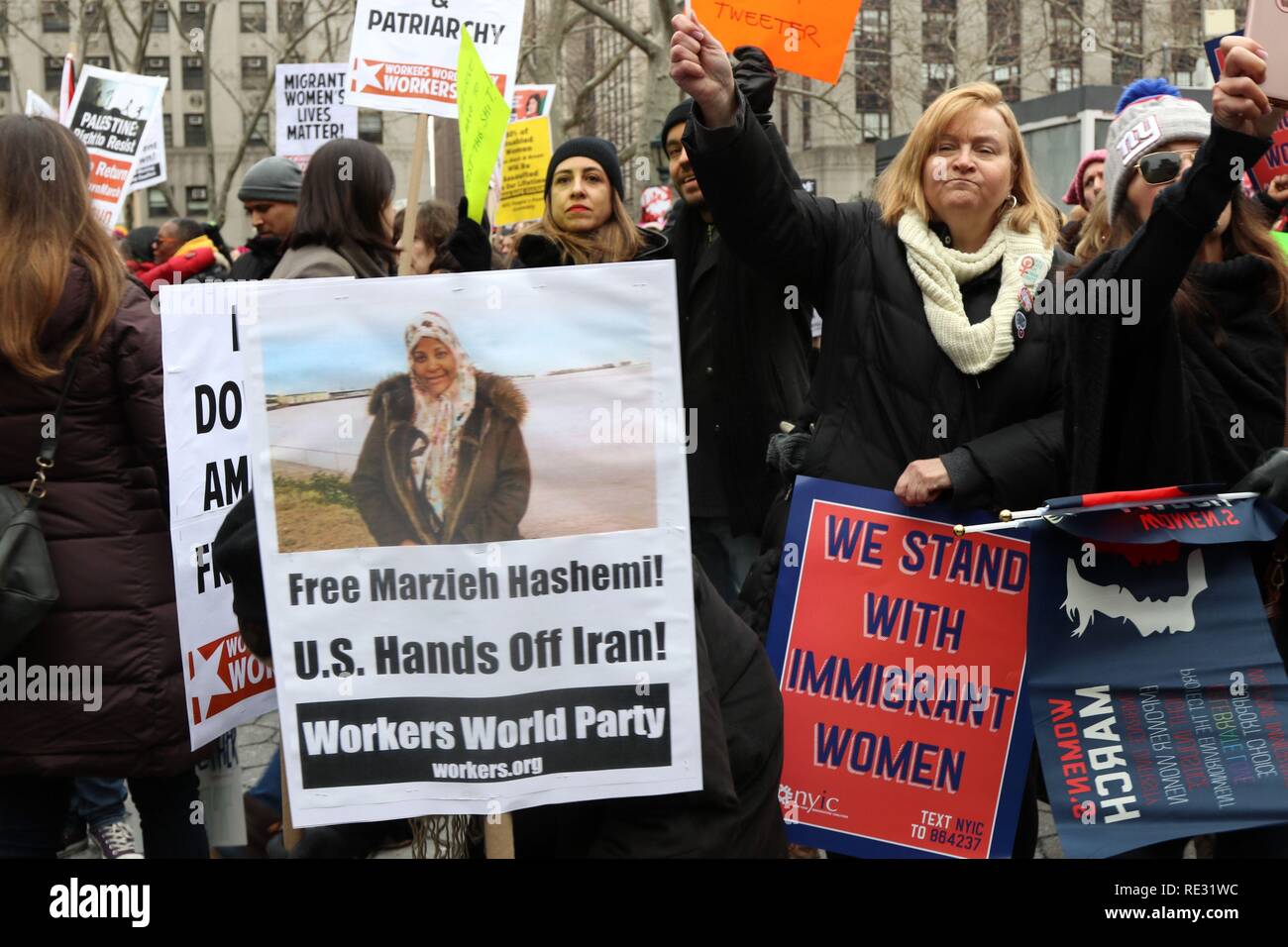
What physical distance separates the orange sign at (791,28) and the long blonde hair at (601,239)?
1.10m

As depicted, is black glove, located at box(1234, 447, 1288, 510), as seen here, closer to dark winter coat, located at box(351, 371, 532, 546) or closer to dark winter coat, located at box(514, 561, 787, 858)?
dark winter coat, located at box(514, 561, 787, 858)

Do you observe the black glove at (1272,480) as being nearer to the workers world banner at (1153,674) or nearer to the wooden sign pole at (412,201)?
the workers world banner at (1153,674)

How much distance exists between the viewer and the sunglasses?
3.35 metres

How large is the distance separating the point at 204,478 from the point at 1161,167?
2.23m

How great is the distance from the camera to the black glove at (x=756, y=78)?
3555mm

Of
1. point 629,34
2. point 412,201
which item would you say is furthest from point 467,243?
point 629,34

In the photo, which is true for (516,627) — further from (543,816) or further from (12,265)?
(12,265)

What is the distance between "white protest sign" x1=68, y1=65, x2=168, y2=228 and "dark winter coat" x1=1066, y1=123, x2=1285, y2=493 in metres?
7.22

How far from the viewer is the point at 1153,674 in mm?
3191

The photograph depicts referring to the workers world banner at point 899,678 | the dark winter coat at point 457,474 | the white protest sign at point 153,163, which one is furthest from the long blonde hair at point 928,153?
the white protest sign at point 153,163

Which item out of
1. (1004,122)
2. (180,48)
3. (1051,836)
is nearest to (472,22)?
(1004,122)

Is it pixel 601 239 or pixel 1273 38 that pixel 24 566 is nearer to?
pixel 601 239

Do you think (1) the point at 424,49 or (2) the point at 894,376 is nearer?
(2) the point at 894,376
